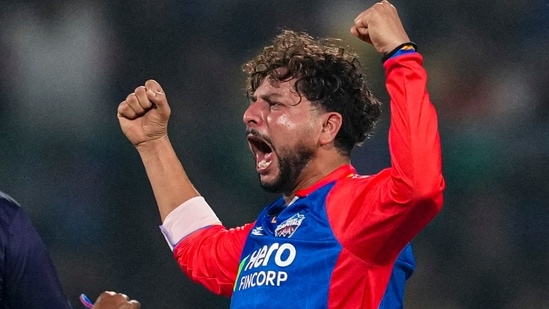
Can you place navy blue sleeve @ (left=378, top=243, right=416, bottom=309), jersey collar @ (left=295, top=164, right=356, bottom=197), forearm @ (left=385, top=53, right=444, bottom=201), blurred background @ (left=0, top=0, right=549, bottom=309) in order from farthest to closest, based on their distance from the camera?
blurred background @ (left=0, top=0, right=549, bottom=309)
jersey collar @ (left=295, top=164, right=356, bottom=197)
navy blue sleeve @ (left=378, top=243, right=416, bottom=309)
forearm @ (left=385, top=53, right=444, bottom=201)

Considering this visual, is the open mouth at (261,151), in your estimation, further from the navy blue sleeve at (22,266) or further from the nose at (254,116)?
the navy blue sleeve at (22,266)

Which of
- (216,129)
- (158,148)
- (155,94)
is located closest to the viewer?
(155,94)

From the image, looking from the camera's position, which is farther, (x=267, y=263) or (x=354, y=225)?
(x=267, y=263)

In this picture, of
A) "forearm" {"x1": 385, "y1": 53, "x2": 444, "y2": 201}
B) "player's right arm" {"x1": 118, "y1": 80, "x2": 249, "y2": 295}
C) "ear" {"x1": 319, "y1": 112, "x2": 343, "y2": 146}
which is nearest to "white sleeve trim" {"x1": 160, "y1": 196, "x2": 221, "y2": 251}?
"player's right arm" {"x1": 118, "y1": 80, "x2": 249, "y2": 295}

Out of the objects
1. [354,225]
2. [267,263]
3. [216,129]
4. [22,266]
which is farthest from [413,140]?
[216,129]

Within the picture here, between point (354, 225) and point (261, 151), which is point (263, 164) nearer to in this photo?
point (261, 151)

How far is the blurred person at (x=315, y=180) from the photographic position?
6.17 feet

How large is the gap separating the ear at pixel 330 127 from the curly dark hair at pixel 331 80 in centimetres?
2

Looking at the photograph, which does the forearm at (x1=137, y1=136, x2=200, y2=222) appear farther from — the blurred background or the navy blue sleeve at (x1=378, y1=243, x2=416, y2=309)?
the blurred background

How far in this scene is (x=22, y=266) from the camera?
1909 mm

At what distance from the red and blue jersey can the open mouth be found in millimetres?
132

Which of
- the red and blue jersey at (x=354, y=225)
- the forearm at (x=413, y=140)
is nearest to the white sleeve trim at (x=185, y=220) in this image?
the red and blue jersey at (x=354, y=225)

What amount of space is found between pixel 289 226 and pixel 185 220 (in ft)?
1.65

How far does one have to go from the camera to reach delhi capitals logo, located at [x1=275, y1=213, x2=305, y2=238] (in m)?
2.16
